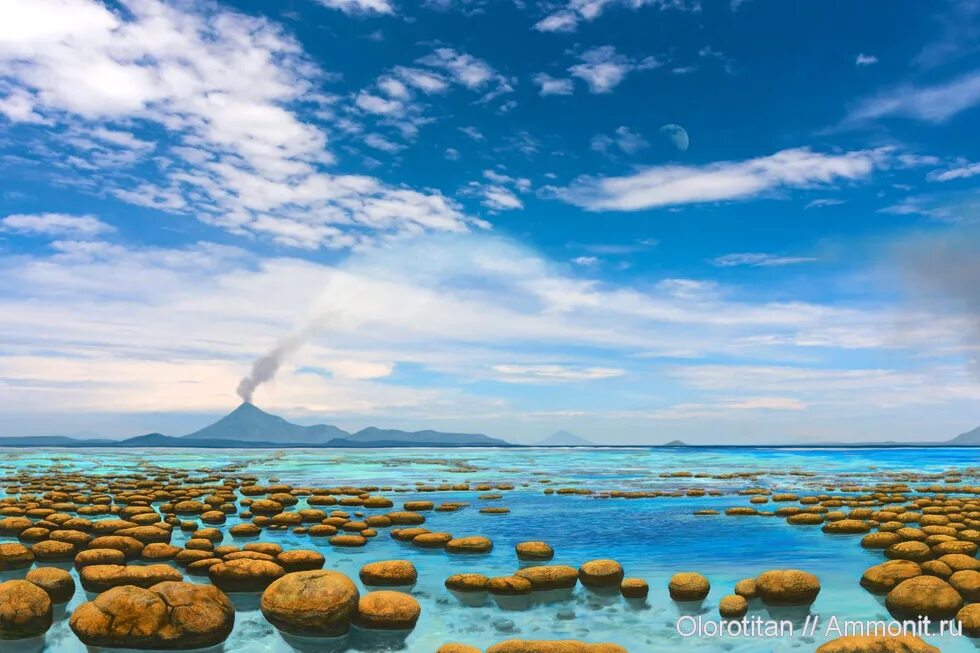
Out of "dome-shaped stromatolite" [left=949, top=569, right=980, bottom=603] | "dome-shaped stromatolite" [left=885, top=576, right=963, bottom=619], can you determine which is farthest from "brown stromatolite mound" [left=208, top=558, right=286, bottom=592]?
"dome-shaped stromatolite" [left=949, top=569, right=980, bottom=603]

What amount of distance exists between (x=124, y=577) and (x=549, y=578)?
34.5ft

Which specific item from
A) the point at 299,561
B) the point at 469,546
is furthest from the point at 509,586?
the point at 469,546

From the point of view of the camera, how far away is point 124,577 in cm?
1738

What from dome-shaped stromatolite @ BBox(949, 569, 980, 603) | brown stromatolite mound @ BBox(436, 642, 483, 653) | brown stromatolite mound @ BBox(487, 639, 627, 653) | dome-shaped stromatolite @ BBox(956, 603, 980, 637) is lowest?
brown stromatolite mound @ BBox(436, 642, 483, 653)

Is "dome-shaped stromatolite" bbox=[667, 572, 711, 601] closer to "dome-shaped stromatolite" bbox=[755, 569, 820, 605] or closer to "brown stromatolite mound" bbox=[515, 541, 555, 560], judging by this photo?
"dome-shaped stromatolite" bbox=[755, 569, 820, 605]

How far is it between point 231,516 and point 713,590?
23.1 metres

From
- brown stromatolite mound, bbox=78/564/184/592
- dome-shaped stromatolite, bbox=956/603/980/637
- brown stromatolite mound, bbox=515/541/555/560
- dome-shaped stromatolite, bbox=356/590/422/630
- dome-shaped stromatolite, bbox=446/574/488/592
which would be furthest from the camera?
brown stromatolite mound, bbox=515/541/555/560

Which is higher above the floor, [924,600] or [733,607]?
[924,600]

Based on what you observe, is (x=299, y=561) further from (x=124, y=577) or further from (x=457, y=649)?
(x=457, y=649)

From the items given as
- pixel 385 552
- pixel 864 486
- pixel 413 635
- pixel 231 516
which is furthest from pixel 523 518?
pixel 864 486

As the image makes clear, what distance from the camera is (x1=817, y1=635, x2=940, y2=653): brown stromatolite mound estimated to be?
11.7m

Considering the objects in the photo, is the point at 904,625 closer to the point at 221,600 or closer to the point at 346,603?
the point at 346,603

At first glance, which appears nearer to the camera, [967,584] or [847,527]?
[967,584]

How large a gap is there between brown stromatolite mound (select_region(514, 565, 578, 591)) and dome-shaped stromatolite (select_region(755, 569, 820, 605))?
4.48m
